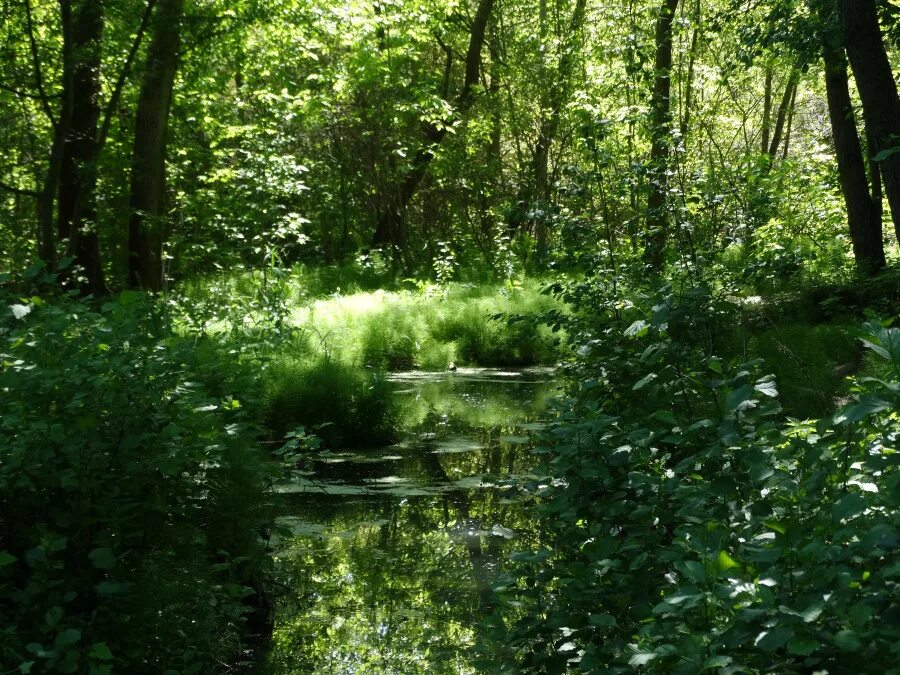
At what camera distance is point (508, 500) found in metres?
6.89

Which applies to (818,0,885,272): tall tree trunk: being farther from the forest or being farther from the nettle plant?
the nettle plant

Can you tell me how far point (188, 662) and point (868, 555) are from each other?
2581 mm

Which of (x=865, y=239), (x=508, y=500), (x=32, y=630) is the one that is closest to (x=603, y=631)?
(x=32, y=630)

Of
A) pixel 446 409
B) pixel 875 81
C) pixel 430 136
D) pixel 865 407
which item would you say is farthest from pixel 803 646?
pixel 430 136

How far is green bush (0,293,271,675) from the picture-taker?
131 inches

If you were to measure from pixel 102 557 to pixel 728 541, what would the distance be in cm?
202

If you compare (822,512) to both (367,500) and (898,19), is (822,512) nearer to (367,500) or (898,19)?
(367,500)

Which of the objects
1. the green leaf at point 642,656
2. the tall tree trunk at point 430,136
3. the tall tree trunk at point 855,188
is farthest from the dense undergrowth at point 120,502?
the tall tree trunk at point 430,136

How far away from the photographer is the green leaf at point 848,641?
1863 mm

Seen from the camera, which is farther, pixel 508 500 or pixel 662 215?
pixel 508 500

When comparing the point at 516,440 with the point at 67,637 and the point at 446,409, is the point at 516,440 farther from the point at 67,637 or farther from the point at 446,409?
the point at 67,637

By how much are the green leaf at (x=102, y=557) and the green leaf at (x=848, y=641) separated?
7.77 ft

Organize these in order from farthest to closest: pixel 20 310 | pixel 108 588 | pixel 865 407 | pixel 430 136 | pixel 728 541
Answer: pixel 430 136, pixel 20 310, pixel 108 588, pixel 728 541, pixel 865 407

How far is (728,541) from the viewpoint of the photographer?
2.77 meters
